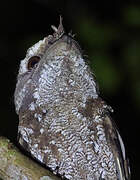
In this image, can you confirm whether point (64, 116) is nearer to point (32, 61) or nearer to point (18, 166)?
point (32, 61)

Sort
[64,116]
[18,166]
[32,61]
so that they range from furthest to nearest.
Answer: [32,61]
[64,116]
[18,166]

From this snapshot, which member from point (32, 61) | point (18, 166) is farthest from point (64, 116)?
point (18, 166)

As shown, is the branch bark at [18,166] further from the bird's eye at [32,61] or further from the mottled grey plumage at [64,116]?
the bird's eye at [32,61]

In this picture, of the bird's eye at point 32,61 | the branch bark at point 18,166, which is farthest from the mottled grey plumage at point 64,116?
the branch bark at point 18,166

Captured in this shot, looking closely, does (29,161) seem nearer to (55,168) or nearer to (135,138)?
(55,168)

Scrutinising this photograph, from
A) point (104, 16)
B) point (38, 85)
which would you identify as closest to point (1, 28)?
point (104, 16)
